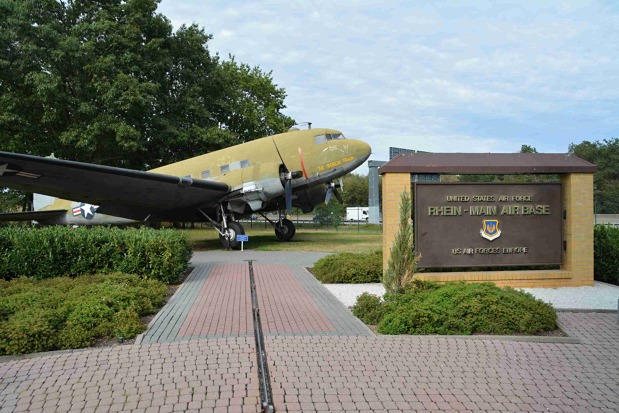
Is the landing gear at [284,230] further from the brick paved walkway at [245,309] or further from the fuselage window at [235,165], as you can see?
the brick paved walkway at [245,309]

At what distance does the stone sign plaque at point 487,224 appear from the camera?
10195 mm

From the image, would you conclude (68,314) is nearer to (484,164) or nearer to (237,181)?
(484,164)

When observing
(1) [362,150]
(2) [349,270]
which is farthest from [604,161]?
(2) [349,270]

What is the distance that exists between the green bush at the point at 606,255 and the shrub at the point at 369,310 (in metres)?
7.70

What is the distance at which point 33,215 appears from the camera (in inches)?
856

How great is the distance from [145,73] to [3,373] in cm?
2742

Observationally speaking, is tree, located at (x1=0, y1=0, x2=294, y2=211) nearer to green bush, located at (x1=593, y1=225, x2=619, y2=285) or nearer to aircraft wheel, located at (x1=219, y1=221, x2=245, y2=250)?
aircraft wheel, located at (x1=219, y1=221, x2=245, y2=250)

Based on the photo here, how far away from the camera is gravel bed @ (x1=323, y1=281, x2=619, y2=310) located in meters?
8.81

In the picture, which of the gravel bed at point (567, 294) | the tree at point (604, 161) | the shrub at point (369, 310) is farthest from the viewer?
the tree at point (604, 161)

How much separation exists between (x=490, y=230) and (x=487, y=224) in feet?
0.51

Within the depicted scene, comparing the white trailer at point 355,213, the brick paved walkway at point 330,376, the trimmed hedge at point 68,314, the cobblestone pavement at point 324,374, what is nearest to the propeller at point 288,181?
the trimmed hedge at point 68,314

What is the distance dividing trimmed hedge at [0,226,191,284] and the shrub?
5188 millimetres

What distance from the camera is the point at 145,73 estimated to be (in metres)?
29.4

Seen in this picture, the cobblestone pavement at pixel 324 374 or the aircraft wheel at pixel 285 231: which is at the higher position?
the aircraft wheel at pixel 285 231
